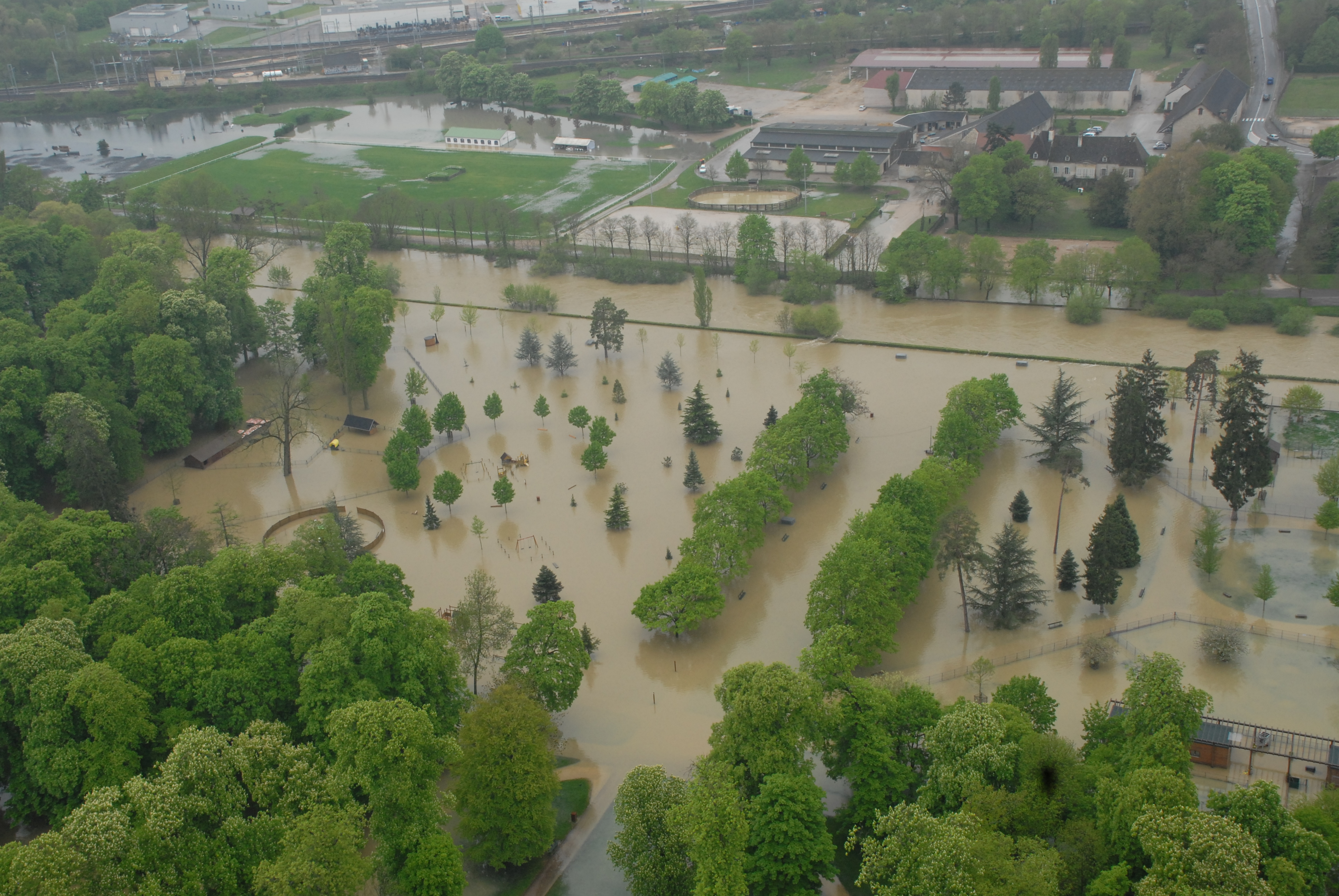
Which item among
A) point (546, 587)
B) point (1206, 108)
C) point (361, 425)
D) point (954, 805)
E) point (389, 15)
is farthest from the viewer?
point (389, 15)

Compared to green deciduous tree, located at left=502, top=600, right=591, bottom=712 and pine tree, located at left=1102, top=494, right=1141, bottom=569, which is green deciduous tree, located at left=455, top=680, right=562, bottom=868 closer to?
green deciduous tree, located at left=502, top=600, right=591, bottom=712

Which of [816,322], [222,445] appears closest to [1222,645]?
[816,322]

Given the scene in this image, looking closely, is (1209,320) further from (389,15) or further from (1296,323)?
(389,15)

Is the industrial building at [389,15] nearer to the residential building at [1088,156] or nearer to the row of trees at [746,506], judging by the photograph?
the residential building at [1088,156]

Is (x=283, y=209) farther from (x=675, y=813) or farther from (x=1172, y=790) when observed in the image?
(x=1172, y=790)

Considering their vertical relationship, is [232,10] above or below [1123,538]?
above

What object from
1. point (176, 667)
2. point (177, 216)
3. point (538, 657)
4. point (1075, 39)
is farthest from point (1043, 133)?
point (176, 667)
